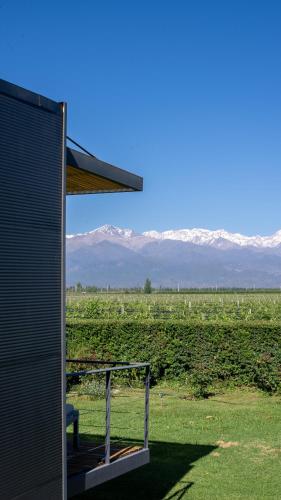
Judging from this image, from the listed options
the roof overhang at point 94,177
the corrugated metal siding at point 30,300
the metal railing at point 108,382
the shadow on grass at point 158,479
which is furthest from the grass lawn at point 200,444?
the roof overhang at point 94,177

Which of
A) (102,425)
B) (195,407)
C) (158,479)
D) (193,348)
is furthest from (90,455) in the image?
(193,348)


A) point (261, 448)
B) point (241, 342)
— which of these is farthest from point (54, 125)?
point (241, 342)

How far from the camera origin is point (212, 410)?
52.1 ft

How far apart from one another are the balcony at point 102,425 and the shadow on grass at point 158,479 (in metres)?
0.45

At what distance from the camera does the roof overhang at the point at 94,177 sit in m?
6.97

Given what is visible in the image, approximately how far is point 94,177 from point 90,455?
3062 mm

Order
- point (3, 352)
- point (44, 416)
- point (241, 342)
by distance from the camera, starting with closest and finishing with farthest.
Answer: point (3, 352) → point (44, 416) → point (241, 342)

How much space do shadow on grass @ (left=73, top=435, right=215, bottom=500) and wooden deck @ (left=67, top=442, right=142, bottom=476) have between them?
3.42ft

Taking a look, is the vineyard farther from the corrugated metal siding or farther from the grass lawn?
the corrugated metal siding

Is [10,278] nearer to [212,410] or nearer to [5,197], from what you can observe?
[5,197]

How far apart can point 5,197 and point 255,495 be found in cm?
573

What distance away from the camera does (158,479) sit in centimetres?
1030

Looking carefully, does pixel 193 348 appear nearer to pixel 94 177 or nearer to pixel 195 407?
pixel 195 407

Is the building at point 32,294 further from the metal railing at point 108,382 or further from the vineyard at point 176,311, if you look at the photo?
the vineyard at point 176,311
